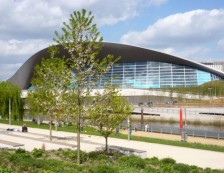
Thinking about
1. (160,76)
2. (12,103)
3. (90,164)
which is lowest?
(90,164)

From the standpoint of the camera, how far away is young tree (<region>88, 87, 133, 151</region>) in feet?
51.3

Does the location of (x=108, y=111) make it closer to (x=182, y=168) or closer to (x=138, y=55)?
(x=182, y=168)

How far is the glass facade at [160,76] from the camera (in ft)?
284

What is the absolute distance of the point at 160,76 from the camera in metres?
89.4

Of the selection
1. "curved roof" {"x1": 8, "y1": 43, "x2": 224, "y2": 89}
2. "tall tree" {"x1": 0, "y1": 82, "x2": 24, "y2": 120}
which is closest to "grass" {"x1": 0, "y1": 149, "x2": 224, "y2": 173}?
"tall tree" {"x1": 0, "y1": 82, "x2": 24, "y2": 120}

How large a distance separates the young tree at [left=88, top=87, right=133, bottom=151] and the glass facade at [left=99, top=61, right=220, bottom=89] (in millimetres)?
68086

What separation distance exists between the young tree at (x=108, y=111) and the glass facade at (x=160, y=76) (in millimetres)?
68086

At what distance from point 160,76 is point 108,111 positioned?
7416cm

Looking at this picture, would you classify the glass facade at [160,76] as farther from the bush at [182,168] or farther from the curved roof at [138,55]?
the bush at [182,168]

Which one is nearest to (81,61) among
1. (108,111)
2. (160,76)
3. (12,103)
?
(108,111)

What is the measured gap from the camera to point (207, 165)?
15250 mm

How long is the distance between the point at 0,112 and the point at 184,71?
53590mm

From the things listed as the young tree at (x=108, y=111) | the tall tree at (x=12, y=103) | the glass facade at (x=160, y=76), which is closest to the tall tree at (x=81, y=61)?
the young tree at (x=108, y=111)

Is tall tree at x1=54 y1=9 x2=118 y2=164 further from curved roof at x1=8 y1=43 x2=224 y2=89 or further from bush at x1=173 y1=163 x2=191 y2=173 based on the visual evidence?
curved roof at x1=8 y1=43 x2=224 y2=89
